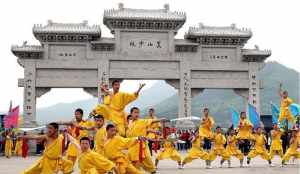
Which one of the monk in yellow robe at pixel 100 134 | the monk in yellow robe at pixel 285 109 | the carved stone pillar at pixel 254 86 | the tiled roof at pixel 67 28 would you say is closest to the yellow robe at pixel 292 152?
the monk in yellow robe at pixel 285 109

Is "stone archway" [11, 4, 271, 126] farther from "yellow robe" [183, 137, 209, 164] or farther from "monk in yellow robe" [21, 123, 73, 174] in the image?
"monk in yellow robe" [21, 123, 73, 174]

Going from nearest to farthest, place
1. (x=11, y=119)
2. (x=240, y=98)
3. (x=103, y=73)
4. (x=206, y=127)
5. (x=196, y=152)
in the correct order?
1. (x=196, y=152)
2. (x=206, y=127)
3. (x=11, y=119)
4. (x=103, y=73)
5. (x=240, y=98)

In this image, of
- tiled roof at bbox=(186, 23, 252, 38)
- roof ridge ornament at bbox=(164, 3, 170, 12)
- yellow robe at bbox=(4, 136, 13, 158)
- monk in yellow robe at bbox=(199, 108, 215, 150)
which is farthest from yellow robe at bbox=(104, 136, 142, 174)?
roof ridge ornament at bbox=(164, 3, 170, 12)

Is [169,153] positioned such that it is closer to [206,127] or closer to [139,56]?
[206,127]

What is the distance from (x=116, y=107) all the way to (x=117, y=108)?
24 millimetres

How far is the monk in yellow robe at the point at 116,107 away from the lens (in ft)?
25.1

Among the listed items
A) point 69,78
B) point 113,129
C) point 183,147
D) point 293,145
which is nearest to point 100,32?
point 69,78

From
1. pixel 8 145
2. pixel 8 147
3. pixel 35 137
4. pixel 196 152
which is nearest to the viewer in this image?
pixel 35 137

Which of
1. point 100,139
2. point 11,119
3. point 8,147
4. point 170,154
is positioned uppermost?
point 11,119

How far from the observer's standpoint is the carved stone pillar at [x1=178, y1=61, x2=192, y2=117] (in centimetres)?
2656

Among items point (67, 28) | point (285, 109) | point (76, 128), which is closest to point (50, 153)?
point (76, 128)

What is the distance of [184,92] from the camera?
87.3 ft

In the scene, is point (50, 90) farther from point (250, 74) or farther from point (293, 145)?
point (293, 145)

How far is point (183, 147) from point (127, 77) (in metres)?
5.30
